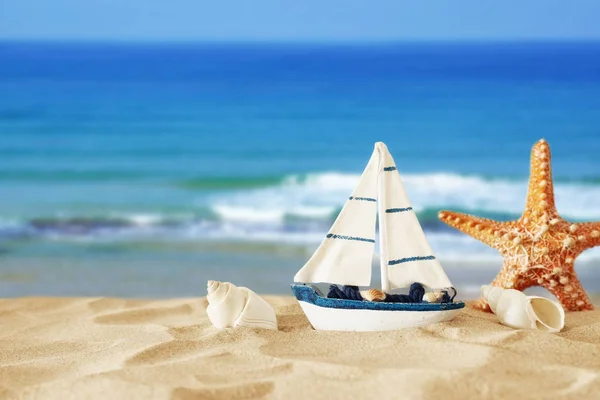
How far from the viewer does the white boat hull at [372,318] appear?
3346 millimetres

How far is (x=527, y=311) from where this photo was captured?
351cm

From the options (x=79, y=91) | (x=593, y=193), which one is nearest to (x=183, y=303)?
(x=593, y=193)

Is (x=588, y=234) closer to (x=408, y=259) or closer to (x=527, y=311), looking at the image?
(x=527, y=311)

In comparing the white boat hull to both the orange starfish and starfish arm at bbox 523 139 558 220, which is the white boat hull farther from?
starfish arm at bbox 523 139 558 220

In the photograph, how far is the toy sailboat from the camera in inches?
133

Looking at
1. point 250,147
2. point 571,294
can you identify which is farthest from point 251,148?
point 571,294

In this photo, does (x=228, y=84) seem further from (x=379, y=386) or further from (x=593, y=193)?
(x=379, y=386)

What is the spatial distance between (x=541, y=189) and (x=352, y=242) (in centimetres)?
102

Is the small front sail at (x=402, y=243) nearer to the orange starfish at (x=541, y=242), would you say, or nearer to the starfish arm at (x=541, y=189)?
the orange starfish at (x=541, y=242)

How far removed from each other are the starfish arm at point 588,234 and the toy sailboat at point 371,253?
2.69 ft

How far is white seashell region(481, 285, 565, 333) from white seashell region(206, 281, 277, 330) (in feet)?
2.85

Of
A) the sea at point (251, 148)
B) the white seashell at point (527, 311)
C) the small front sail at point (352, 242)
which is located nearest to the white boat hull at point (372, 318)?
the small front sail at point (352, 242)

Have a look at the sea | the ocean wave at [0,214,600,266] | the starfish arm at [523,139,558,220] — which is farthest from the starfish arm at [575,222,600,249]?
the ocean wave at [0,214,600,266]

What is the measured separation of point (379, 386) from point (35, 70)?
49.8 feet
